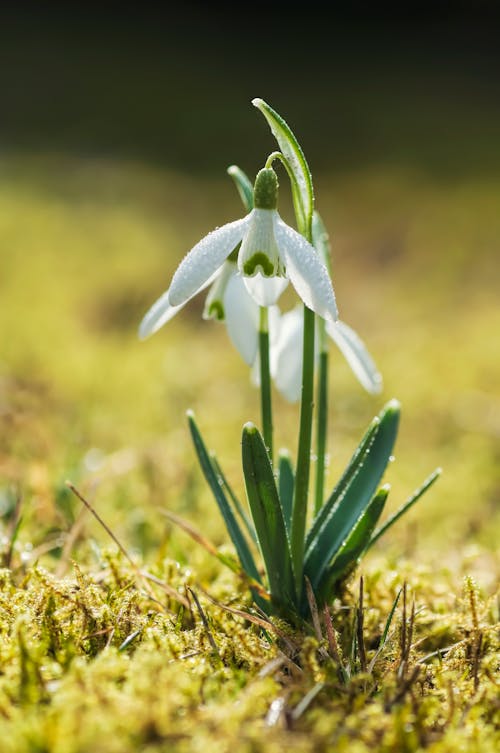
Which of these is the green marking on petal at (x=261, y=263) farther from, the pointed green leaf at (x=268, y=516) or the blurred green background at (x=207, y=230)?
the blurred green background at (x=207, y=230)

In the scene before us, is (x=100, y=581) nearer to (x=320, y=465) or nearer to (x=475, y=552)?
(x=320, y=465)

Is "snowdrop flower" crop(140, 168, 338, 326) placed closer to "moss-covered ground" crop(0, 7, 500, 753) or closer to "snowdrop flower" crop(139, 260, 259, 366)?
"snowdrop flower" crop(139, 260, 259, 366)

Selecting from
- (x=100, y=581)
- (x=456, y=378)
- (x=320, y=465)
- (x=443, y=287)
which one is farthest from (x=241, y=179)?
(x=443, y=287)

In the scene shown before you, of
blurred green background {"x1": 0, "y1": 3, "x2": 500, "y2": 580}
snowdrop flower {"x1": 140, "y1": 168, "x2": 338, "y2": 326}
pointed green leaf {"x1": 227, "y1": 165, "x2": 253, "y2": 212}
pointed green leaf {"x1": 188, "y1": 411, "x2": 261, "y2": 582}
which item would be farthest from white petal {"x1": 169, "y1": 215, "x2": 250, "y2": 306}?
blurred green background {"x1": 0, "y1": 3, "x2": 500, "y2": 580}

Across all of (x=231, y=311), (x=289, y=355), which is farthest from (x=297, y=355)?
(x=231, y=311)

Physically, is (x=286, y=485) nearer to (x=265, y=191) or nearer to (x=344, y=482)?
(x=344, y=482)
